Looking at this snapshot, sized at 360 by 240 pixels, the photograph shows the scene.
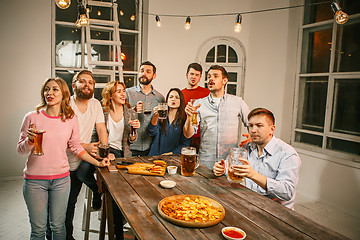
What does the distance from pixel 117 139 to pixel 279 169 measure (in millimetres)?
1709

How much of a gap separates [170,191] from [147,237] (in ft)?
1.85

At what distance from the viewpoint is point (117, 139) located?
2.87m

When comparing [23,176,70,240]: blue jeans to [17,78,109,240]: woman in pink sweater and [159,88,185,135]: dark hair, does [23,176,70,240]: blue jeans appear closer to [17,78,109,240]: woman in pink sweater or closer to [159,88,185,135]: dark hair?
[17,78,109,240]: woman in pink sweater

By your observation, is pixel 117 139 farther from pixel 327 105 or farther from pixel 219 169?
pixel 327 105

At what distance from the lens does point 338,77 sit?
379cm

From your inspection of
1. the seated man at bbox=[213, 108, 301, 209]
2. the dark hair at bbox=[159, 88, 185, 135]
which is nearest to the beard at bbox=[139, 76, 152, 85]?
the dark hair at bbox=[159, 88, 185, 135]

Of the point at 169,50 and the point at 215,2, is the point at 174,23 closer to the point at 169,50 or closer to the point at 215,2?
the point at 169,50

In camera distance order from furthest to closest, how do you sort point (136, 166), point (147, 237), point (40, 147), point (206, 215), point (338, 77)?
1. point (338, 77)
2. point (136, 166)
3. point (40, 147)
4. point (206, 215)
5. point (147, 237)

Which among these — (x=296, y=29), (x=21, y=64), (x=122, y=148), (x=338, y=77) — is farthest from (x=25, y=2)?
(x=338, y=77)

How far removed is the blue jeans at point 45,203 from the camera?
196cm

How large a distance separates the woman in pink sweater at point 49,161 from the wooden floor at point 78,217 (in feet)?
2.91

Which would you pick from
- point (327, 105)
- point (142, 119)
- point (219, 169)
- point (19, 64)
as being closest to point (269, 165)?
point (219, 169)

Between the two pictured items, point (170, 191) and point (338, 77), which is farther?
point (338, 77)

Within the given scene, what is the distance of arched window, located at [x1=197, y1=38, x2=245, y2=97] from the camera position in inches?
203
